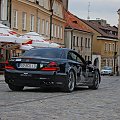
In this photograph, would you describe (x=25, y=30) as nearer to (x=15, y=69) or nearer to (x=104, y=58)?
(x=15, y=69)

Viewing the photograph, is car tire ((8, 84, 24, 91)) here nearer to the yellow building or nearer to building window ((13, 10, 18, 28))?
building window ((13, 10, 18, 28))

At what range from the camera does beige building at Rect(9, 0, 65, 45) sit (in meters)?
Result: 45.2

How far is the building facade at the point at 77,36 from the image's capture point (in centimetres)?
7169

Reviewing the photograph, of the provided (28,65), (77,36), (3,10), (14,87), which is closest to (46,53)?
(28,65)

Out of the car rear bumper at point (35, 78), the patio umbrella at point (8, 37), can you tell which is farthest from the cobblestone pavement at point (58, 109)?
the patio umbrella at point (8, 37)

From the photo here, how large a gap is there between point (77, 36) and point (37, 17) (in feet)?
81.2

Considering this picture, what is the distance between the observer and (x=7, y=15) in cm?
4247

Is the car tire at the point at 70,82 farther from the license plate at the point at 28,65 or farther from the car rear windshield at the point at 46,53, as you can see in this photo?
the license plate at the point at 28,65

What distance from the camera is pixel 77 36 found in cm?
7562

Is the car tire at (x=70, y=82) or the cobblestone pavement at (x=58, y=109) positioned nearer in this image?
the cobblestone pavement at (x=58, y=109)

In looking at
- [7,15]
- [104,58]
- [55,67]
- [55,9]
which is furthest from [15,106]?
[104,58]

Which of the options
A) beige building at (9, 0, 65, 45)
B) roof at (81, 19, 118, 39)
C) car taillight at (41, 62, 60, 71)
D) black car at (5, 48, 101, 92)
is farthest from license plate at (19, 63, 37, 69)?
roof at (81, 19, 118, 39)

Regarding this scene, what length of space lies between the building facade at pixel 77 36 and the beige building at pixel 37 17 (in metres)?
5.60

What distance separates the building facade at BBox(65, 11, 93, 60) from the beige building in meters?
5.60
